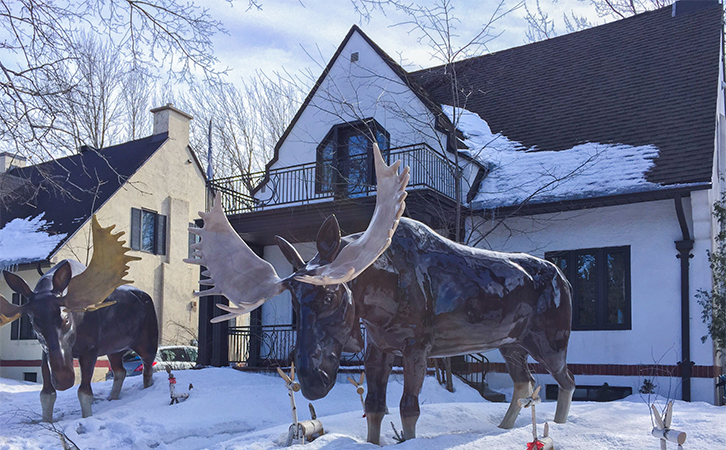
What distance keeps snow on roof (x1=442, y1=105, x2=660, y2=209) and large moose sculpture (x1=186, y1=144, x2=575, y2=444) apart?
5814 millimetres

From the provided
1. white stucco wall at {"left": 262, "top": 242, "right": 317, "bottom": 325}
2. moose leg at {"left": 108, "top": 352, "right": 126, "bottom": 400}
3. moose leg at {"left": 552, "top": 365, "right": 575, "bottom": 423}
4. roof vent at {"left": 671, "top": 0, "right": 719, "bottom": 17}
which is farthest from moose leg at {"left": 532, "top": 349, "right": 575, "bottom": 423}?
roof vent at {"left": 671, "top": 0, "right": 719, "bottom": 17}

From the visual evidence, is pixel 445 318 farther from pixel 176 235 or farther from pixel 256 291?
pixel 176 235

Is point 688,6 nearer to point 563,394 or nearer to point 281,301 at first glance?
point 281,301

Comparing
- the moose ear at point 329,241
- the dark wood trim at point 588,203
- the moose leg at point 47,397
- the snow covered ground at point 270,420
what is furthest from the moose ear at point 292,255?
the dark wood trim at point 588,203

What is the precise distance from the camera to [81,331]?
909 cm

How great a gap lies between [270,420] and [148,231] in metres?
15.2

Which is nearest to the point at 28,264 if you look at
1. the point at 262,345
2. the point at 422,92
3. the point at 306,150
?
the point at 262,345

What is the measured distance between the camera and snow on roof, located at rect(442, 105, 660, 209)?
482 inches

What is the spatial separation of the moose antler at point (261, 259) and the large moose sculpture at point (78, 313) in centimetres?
297

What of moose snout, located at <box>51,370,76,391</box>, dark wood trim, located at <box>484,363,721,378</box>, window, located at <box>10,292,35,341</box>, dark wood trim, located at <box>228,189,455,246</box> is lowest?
window, located at <box>10,292,35,341</box>

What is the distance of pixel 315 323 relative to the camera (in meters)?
4.70

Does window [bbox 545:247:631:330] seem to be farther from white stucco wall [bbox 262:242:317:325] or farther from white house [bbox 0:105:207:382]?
white house [bbox 0:105:207:382]

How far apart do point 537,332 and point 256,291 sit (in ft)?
8.82

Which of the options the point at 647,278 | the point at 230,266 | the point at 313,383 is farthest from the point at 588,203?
the point at 313,383
